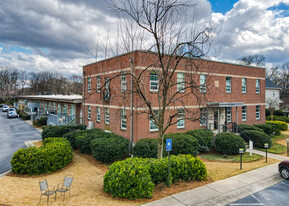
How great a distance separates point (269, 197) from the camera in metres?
8.04

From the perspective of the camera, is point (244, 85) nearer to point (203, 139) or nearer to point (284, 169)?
point (203, 139)

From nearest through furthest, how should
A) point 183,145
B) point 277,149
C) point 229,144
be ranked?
point 183,145, point 229,144, point 277,149

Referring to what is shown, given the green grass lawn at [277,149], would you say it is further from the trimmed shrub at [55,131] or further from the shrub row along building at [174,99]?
the trimmed shrub at [55,131]

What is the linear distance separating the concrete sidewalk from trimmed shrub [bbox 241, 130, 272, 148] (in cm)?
626

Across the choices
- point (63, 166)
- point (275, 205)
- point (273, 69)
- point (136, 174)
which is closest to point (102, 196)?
point (136, 174)

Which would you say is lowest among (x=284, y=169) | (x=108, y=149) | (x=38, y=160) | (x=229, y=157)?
(x=229, y=157)

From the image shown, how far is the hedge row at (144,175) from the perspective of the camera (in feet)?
24.1

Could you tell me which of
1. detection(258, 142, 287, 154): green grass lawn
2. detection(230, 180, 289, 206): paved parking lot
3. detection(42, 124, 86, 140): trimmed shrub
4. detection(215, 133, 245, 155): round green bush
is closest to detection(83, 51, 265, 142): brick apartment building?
detection(215, 133, 245, 155): round green bush

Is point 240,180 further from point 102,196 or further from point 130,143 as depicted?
point 130,143

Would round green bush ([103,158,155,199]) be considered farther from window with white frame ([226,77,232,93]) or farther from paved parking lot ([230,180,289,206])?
window with white frame ([226,77,232,93])

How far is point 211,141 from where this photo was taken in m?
15.1

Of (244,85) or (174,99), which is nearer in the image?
(174,99)

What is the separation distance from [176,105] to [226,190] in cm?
786

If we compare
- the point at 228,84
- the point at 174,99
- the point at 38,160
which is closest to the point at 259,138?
the point at 228,84
